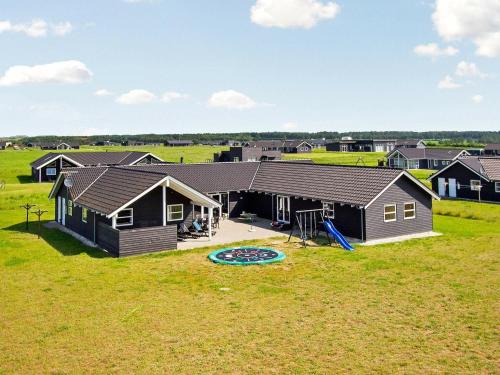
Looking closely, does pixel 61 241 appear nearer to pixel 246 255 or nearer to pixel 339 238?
pixel 246 255

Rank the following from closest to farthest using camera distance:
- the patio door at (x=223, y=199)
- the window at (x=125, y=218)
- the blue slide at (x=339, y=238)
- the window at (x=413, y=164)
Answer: the blue slide at (x=339, y=238)
the window at (x=125, y=218)
the patio door at (x=223, y=199)
the window at (x=413, y=164)

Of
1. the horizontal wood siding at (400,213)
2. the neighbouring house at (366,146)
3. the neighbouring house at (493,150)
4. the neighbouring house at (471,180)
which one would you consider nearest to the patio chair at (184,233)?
the horizontal wood siding at (400,213)

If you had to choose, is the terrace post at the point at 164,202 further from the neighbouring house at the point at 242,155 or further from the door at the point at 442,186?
the neighbouring house at the point at 242,155

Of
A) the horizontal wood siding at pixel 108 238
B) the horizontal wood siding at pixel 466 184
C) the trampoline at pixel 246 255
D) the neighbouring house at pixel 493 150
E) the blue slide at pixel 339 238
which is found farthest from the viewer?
the neighbouring house at pixel 493 150

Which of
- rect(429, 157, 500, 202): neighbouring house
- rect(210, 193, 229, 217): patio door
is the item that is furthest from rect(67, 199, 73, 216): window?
rect(429, 157, 500, 202): neighbouring house

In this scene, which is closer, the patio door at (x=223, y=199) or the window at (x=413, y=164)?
the patio door at (x=223, y=199)

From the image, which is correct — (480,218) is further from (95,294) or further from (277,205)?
(95,294)
